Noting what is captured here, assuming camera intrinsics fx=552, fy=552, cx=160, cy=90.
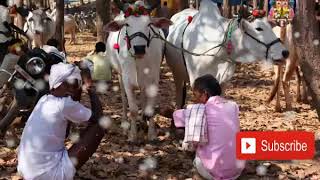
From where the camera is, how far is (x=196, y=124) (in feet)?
14.3

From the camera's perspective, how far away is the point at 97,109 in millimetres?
4230

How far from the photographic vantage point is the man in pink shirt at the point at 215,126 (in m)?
4.41

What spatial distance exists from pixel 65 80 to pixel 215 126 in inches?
49.7

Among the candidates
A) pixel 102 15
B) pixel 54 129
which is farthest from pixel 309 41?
pixel 102 15

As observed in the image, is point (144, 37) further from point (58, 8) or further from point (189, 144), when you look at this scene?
point (58, 8)

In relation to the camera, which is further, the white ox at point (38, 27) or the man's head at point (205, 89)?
the white ox at point (38, 27)

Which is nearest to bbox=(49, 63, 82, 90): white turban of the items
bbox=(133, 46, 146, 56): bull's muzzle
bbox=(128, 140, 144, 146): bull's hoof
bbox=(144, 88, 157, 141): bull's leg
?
bbox=(133, 46, 146, 56): bull's muzzle

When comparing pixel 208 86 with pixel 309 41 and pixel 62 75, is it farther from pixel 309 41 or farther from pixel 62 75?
pixel 309 41

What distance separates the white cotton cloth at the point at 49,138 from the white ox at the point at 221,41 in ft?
9.42

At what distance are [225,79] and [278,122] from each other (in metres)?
1.82

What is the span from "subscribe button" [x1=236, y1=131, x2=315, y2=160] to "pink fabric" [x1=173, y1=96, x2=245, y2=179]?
0.48ft

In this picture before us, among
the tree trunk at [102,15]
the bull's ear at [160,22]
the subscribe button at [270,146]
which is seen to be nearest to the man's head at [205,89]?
the subscribe button at [270,146]

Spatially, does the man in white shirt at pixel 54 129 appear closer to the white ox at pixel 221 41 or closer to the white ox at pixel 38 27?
the white ox at pixel 221 41

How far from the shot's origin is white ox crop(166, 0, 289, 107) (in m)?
6.41
